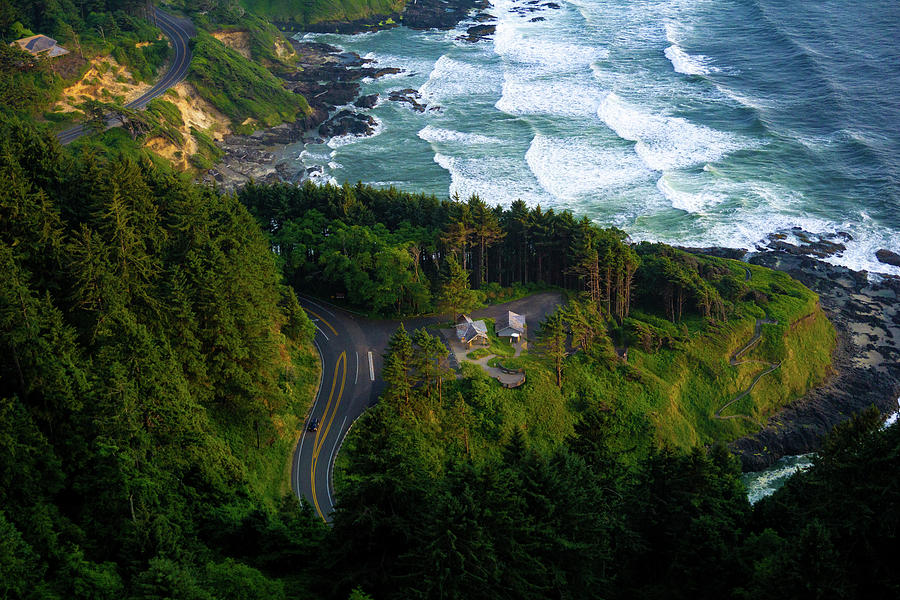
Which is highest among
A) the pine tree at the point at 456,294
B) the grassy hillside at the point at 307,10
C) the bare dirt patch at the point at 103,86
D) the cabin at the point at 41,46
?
the cabin at the point at 41,46

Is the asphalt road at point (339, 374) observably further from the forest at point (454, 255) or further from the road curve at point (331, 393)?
the forest at point (454, 255)

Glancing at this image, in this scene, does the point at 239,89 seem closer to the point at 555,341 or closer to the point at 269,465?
the point at 555,341

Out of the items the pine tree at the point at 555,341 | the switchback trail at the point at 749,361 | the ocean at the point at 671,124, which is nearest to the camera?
the pine tree at the point at 555,341

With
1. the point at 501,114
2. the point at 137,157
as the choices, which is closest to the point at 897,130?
the point at 501,114

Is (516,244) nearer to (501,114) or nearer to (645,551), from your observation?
(645,551)

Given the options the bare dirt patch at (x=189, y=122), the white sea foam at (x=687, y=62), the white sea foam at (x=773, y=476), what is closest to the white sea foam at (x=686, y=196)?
the white sea foam at (x=773, y=476)

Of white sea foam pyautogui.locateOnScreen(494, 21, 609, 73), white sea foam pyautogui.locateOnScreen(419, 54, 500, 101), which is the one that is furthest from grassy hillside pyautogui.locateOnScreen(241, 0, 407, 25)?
white sea foam pyautogui.locateOnScreen(494, 21, 609, 73)

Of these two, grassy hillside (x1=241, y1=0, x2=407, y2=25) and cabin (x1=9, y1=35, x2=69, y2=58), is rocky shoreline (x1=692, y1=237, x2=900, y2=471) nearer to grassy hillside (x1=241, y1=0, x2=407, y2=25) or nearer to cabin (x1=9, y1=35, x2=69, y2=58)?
cabin (x1=9, y1=35, x2=69, y2=58)
